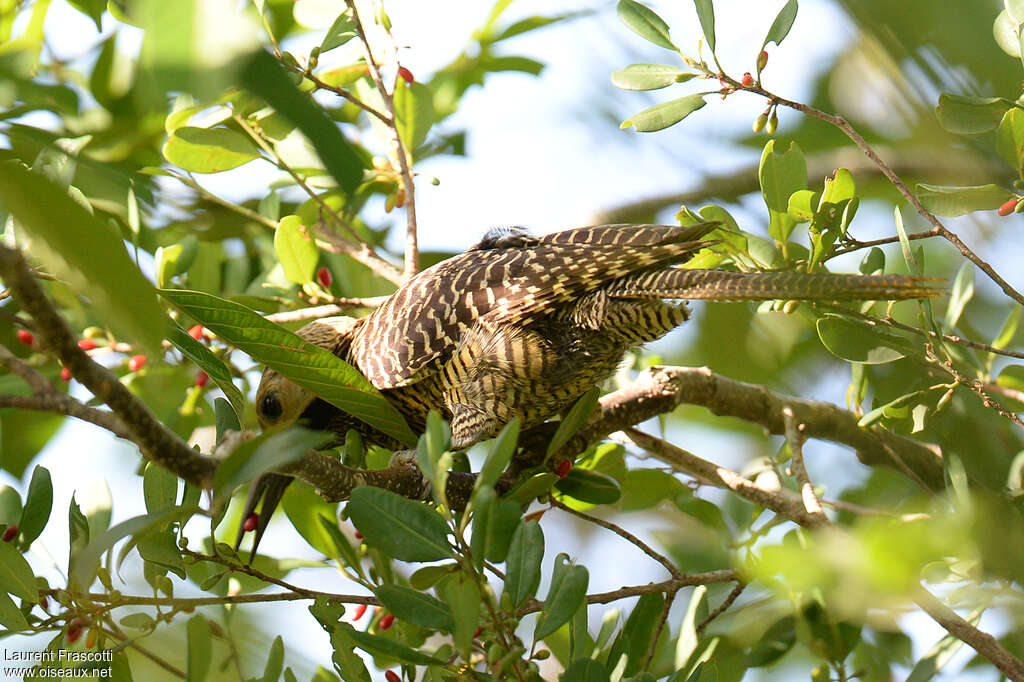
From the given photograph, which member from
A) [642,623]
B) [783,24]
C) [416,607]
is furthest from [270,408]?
[783,24]

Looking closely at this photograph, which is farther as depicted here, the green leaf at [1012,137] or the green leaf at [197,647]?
the green leaf at [1012,137]

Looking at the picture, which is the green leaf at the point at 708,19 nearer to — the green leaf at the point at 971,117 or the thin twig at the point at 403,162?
the green leaf at the point at 971,117

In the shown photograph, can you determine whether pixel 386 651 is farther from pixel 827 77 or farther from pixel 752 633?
pixel 827 77

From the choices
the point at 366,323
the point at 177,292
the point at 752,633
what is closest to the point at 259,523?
the point at 366,323

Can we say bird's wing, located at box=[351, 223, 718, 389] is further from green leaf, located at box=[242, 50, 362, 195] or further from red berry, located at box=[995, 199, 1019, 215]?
green leaf, located at box=[242, 50, 362, 195]

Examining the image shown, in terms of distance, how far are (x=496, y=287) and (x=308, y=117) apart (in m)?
1.79

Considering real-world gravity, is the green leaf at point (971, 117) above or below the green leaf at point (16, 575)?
above

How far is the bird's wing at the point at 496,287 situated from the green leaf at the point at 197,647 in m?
1.00

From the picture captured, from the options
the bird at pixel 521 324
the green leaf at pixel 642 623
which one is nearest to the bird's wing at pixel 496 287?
the bird at pixel 521 324

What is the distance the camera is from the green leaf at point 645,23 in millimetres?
2051

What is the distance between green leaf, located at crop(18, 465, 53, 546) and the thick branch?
105 cm

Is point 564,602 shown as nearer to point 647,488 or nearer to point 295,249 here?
point 647,488

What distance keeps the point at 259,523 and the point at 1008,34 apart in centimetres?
216

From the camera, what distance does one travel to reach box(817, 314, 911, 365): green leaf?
1.94m
